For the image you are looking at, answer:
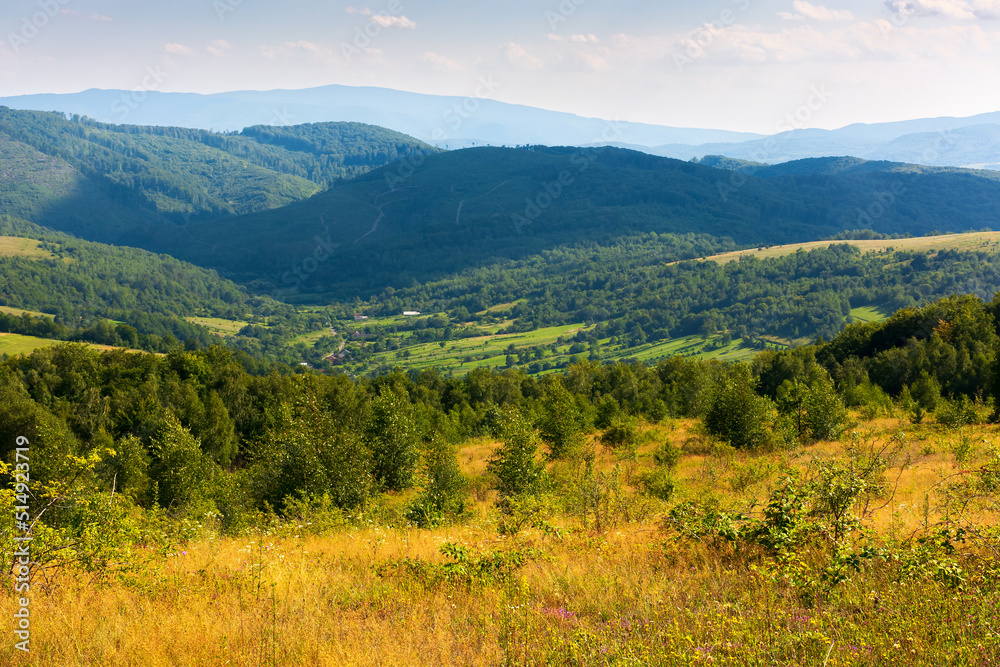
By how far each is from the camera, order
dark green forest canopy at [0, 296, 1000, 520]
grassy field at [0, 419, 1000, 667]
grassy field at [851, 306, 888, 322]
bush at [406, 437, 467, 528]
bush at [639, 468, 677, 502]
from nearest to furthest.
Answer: grassy field at [0, 419, 1000, 667]
bush at [406, 437, 467, 528]
bush at [639, 468, 677, 502]
dark green forest canopy at [0, 296, 1000, 520]
grassy field at [851, 306, 888, 322]

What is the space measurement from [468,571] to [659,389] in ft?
208

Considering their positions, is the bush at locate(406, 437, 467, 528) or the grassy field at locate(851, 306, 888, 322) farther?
the grassy field at locate(851, 306, 888, 322)

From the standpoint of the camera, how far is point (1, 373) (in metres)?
64.2

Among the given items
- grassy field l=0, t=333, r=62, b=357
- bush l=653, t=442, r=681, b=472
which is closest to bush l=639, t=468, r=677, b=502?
bush l=653, t=442, r=681, b=472

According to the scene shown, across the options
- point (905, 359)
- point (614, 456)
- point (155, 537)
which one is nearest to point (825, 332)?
point (905, 359)

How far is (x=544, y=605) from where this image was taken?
7953 mm

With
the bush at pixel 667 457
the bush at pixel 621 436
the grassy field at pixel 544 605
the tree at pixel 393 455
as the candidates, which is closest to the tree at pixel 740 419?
the bush at pixel 667 457

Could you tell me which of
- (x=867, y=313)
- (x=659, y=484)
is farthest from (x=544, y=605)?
(x=867, y=313)

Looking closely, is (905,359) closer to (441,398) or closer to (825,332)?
(441,398)

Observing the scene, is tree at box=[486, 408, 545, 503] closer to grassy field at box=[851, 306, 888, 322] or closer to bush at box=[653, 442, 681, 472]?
bush at box=[653, 442, 681, 472]

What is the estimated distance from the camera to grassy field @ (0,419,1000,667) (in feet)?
20.4

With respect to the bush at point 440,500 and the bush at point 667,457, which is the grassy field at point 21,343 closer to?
the bush at point 440,500

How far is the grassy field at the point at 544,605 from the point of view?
245 inches

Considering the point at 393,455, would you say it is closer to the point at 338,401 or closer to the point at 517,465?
the point at 517,465
